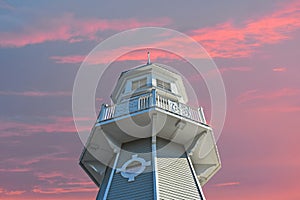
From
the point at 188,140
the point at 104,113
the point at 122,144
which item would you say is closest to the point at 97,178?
the point at 122,144

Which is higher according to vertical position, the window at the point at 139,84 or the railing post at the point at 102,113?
the window at the point at 139,84

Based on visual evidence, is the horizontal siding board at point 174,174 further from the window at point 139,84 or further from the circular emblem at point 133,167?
the window at point 139,84

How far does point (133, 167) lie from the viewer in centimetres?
1458

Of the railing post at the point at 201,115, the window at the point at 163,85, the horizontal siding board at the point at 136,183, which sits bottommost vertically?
the horizontal siding board at the point at 136,183

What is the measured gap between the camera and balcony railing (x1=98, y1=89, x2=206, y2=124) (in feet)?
48.8

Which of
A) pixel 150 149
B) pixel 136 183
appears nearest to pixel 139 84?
pixel 150 149

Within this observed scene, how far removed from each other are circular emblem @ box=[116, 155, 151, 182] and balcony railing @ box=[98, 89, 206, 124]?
2.14 metres

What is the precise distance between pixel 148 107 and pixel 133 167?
8.94 feet

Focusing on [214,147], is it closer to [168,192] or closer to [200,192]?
[200,192]

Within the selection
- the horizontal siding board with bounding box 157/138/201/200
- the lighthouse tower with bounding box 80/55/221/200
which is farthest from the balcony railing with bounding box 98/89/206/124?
the horizontal siding board with bounding box 157/138/201/200

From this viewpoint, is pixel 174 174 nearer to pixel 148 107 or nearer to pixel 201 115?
pixel 148 107

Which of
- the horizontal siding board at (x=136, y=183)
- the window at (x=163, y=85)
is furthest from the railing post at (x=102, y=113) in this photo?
the window at (x=163, y=85)

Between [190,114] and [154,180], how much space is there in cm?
396

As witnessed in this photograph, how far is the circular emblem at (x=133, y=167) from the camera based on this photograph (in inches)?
558
